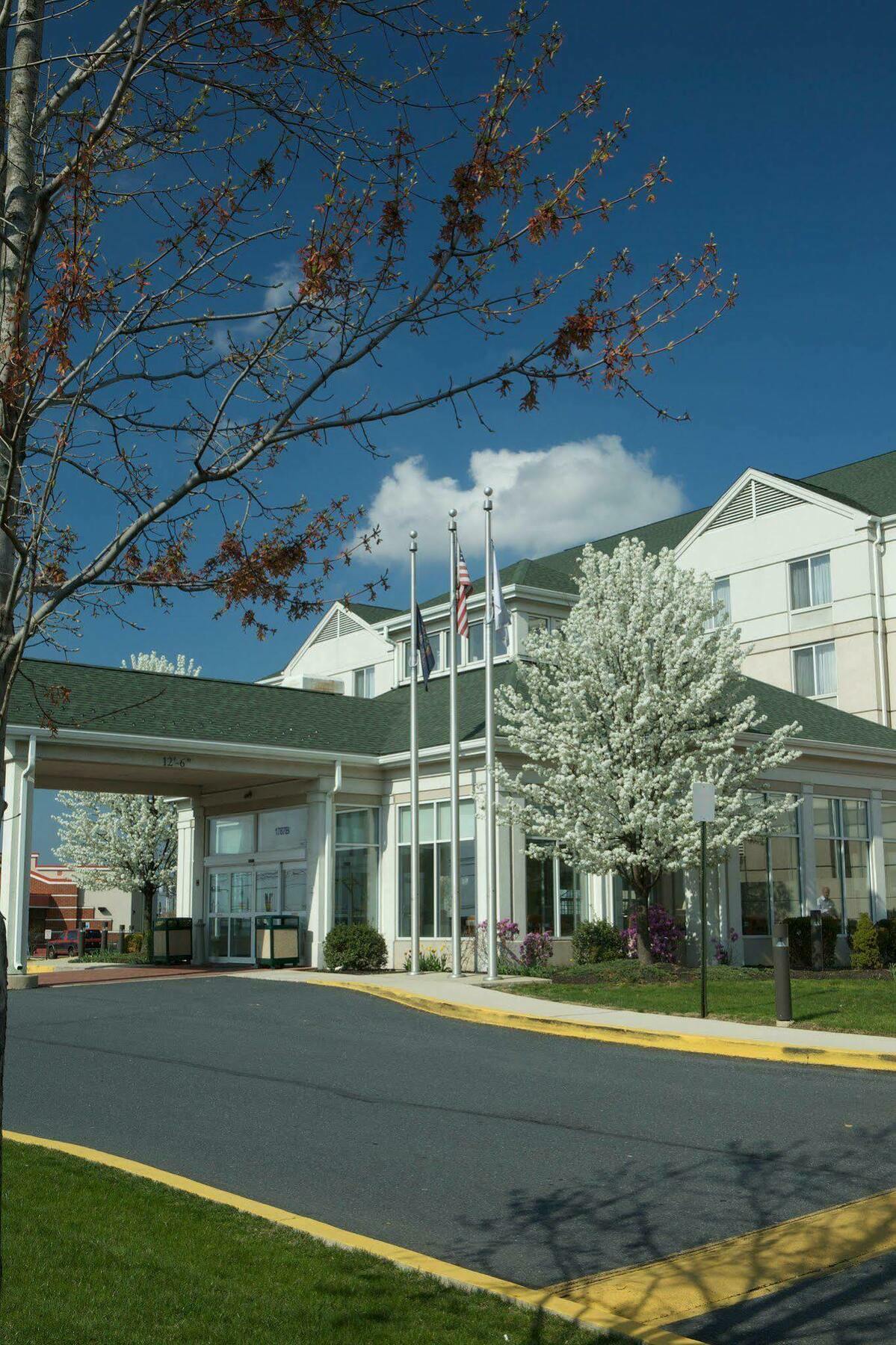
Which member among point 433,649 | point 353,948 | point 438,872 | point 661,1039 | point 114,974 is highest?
point 433,649

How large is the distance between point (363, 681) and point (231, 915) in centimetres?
1821

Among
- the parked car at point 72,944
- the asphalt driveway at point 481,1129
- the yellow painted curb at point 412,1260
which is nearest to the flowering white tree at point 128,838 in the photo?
the parked car at point 72,944

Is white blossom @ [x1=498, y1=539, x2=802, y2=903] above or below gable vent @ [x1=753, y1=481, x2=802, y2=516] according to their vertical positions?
below

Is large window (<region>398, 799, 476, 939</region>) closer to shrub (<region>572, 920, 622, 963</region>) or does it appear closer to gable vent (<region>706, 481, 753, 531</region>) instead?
shrub (<region>572, 920, 622, 963</region>)

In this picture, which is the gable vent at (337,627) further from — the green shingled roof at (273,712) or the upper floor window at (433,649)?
the green shingled roof at (273,712)

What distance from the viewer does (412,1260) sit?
21.5 ft

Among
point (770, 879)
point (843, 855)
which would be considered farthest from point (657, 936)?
point (843, 855)

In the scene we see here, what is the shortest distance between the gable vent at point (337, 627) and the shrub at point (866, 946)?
2534cm

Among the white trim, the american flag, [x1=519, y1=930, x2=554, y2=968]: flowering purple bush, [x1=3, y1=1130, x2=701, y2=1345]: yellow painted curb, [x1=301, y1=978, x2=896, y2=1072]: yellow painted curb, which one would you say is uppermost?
the white trim

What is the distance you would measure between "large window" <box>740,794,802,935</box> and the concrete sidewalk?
856cm

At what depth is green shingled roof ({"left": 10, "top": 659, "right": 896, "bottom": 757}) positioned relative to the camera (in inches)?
1012

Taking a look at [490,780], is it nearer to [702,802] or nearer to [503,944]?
[503,944]

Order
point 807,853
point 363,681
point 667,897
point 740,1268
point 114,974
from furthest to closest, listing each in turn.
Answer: point 363,681 → point 807,853 → point 667,897 → point 114,974 → point 740,1268

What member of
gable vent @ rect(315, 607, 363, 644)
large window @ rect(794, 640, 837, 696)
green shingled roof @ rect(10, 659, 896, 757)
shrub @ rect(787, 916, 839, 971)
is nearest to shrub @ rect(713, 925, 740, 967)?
shrub @ rect(787, 916, 839, 971)
